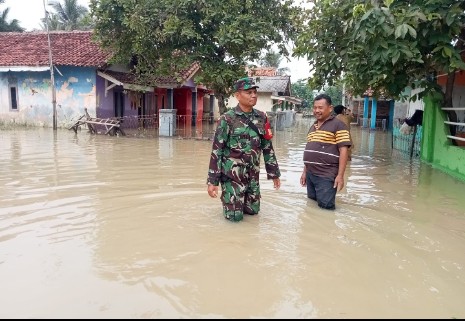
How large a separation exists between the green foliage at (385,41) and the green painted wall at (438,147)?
2.77 feet

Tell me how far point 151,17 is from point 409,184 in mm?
10363

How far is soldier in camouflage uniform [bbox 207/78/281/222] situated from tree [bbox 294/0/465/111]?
2.58 meters

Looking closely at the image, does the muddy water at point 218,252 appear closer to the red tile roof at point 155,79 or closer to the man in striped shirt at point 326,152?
the man in striped shirt at point 326,152

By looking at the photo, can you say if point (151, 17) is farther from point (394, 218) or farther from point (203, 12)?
point (394, 218)

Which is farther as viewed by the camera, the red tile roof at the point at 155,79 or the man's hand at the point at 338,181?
the red tile roof at the point at 155,79

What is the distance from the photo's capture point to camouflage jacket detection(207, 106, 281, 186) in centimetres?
451

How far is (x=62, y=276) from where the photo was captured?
329cm

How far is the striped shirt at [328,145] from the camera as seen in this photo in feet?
16.9

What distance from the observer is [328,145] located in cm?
524

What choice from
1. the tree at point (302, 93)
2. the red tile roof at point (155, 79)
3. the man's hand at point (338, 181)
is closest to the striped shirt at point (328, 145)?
the man's hand at point (338, 181)

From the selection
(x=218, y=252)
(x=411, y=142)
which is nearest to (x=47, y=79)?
(x=411, y=142)

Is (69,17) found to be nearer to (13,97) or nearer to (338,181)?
(13,97)

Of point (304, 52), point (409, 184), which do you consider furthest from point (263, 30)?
point (409, 184)

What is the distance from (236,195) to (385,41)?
3817 millimetres
